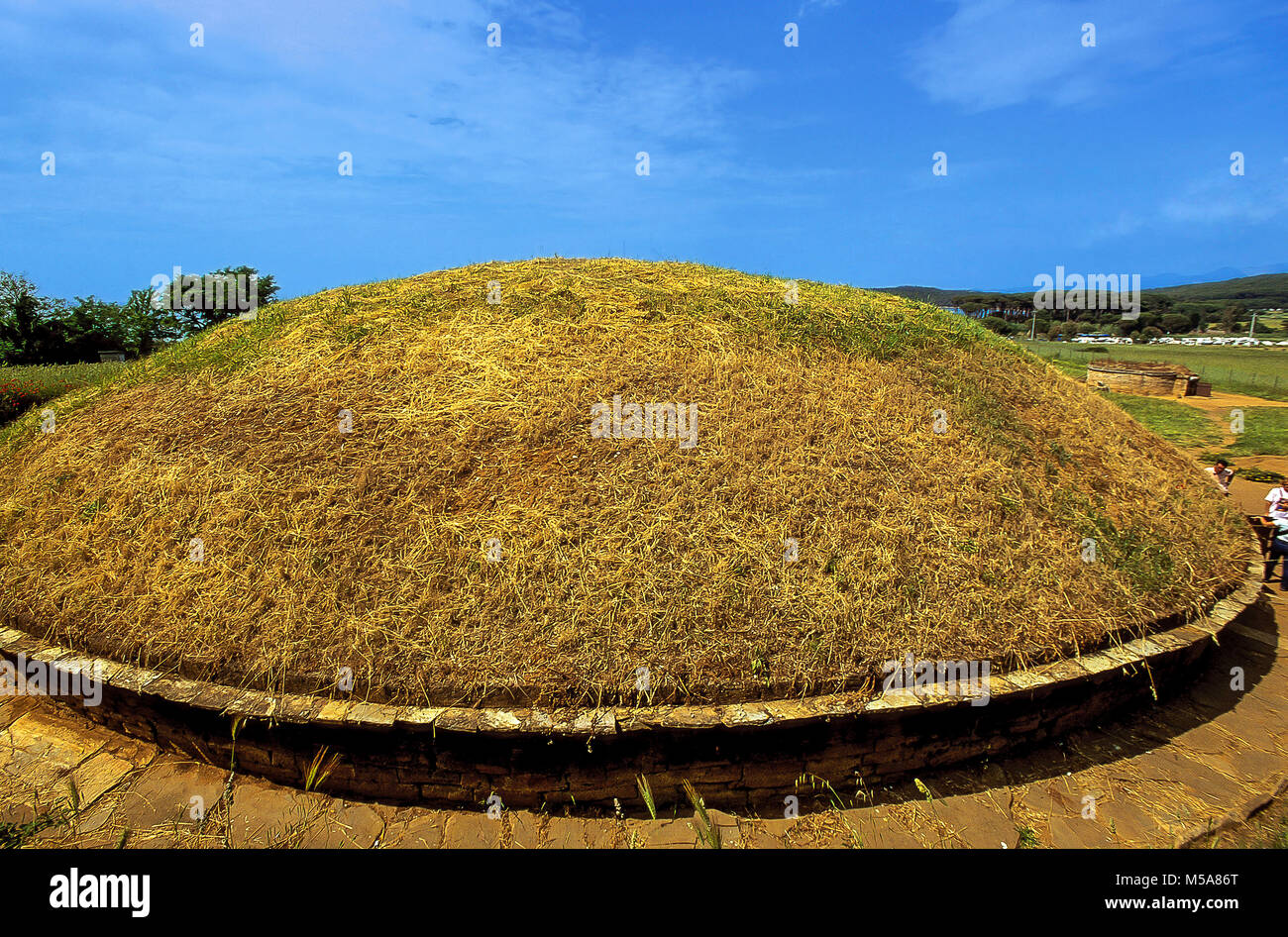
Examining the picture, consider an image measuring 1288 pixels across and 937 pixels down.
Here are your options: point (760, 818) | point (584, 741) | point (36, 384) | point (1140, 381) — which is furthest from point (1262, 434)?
point (36, 384)

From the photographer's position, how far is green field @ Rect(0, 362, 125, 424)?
11805 mm

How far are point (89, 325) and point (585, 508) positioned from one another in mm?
27795

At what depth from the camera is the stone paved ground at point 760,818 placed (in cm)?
386

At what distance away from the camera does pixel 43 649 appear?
15.6ft

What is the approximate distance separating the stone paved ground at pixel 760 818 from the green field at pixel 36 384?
7.07 m

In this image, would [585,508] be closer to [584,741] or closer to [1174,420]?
[584,741]

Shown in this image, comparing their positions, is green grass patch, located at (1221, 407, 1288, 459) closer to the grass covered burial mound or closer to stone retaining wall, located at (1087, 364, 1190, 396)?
stone retaining wall, located at (1087, 364, 1190, 396)

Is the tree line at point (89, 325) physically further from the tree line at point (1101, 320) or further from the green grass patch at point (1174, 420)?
the tree line at point (1101, 320)

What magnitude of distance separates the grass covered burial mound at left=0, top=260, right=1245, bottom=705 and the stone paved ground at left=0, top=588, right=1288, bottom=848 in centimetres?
68

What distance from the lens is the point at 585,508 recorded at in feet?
16.5

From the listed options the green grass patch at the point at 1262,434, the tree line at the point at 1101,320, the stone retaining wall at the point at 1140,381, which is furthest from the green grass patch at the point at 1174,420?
the tree line at the point at 1101,320
